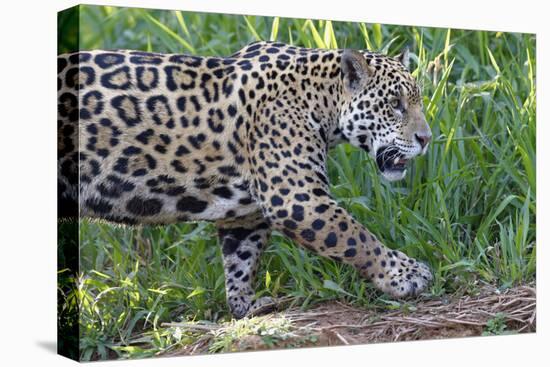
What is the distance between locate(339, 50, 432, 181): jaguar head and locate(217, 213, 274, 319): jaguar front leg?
0.79 m

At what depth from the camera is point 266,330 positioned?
632 centimetres

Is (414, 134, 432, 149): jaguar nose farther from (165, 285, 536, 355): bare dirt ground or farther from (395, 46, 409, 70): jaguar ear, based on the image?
(165, 285, 536, 355): bare dirt ground

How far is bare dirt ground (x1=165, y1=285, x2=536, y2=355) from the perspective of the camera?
625 cm

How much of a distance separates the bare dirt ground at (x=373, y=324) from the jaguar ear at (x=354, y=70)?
4.35 feet

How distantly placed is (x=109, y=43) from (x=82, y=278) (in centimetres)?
220

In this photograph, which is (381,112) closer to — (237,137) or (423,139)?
(423,139)

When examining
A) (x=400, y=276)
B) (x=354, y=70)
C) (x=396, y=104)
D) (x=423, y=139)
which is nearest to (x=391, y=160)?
(x=423, y=139)

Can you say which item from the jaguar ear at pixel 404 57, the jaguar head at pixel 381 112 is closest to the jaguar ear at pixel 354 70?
the jaguar head at pixel 381 112

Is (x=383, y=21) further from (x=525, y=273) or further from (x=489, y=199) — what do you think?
(x=525, y=273)

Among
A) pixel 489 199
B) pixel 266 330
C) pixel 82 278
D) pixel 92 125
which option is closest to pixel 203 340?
pixel 266 330

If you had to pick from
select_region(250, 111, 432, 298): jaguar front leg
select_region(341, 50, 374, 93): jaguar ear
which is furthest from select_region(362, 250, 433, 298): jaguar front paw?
select_region(341, 50, 374, 93): jaguar ear

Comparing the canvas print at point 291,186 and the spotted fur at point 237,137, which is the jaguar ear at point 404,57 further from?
the spotted fur at point 237,137

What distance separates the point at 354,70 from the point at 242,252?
4.27 ft

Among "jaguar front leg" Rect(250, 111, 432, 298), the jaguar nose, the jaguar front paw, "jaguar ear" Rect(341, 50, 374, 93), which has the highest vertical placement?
"jaguar ear" Rect(341, 50, 374, 93)
